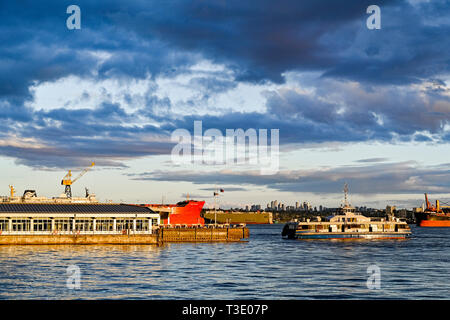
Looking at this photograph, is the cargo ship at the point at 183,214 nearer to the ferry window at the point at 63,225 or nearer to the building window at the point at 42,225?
the ferry window at the point at 63,225

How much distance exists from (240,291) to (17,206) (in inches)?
3538

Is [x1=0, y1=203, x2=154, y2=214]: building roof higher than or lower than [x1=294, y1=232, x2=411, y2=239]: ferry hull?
higher

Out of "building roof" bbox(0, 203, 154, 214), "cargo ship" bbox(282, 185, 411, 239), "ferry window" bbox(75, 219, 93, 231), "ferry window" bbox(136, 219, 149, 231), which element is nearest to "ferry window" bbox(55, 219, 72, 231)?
"ferry window" bbox(75, 219, 93, 231)

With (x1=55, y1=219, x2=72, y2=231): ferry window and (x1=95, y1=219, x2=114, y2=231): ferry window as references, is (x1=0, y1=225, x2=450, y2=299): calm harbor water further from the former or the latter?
(x1=95, y1=219, x2=114, y2=231): ferry window

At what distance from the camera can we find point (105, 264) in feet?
253

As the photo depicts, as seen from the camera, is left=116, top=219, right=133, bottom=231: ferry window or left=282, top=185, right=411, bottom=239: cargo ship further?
left=282, top=185, right=411, bottom=239: cargo ship

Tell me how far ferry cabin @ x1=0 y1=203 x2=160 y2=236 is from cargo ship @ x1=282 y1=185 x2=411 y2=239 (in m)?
52.4

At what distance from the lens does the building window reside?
12206 cm

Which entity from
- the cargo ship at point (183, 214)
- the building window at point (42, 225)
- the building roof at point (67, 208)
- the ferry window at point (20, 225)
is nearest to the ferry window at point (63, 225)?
the building window at point (42, 225)

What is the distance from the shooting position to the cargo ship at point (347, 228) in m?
160

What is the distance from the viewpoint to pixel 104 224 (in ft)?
415

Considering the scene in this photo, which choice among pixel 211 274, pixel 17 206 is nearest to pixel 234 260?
pixel 211 274

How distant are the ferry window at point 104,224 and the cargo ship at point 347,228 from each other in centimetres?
6246
